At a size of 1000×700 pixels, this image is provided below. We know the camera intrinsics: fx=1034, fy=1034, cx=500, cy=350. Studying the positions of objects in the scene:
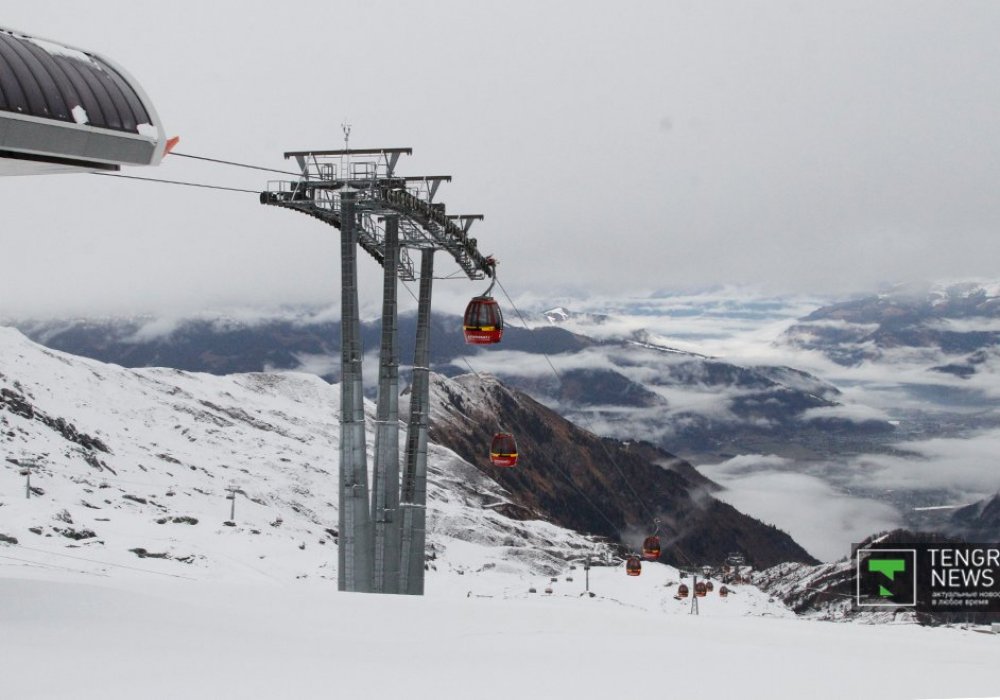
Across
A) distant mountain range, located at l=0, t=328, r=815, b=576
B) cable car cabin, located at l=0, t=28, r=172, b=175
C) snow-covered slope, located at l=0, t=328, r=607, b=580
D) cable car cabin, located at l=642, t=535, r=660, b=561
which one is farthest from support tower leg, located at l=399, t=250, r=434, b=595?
cable car cabin, located at l=642, t=535, r=660, b=561

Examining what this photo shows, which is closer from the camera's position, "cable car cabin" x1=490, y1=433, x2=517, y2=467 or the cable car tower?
the cable car tower

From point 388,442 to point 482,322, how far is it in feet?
16.5

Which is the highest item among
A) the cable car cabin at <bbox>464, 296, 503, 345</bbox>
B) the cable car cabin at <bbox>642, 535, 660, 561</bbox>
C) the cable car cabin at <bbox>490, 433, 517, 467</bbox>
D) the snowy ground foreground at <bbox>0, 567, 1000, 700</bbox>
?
the cable car cabin at <bbox>464, 296, 503, 345</bbox>

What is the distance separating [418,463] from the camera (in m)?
36.7

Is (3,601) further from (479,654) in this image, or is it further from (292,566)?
(292,566)

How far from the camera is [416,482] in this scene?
119 ft

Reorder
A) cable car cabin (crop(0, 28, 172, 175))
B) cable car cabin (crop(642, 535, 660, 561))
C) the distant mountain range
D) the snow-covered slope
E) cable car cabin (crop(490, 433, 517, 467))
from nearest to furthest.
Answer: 1. cable car cabin (crop(0, 28, 172, 175))
2. cable car cabin (crop(490, 433, 517, 467))
3. the snow-covered slope
4. cable car cabin (crop(642, 535, 660, 561))
5. the distant mountain range

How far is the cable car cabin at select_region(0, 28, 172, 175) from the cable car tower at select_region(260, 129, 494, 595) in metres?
13.9

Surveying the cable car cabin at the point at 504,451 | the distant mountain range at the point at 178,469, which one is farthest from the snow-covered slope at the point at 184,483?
the cable car cabin at the point at 504,451

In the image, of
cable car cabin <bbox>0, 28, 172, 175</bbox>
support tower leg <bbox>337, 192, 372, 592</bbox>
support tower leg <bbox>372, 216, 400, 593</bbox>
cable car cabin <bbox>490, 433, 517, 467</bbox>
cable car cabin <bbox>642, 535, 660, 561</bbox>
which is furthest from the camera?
cable car cabin <bbox>642, 535, 660, 561</bbox>

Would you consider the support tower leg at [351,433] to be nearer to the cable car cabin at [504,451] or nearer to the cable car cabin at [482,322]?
the cable car cabin at [482,322]

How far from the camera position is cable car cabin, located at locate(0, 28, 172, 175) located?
49.5 ft

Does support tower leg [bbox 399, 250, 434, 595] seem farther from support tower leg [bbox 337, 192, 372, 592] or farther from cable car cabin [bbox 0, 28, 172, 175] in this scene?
cable car cabin [bbox 0, 28, 172, 175]

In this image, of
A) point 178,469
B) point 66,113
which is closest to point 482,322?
point 66,113
